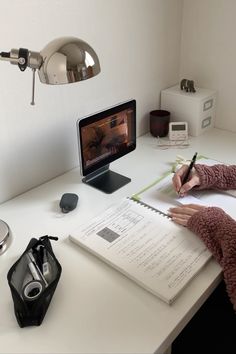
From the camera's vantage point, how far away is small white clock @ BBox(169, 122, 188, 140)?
5.21 ft

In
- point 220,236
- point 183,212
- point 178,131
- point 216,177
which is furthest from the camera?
point 178,131

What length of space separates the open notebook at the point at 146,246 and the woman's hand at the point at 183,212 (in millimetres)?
18

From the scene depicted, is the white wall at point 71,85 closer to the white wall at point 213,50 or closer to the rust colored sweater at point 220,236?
the white wall at point 213,50

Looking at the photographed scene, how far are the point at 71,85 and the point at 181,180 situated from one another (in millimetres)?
501

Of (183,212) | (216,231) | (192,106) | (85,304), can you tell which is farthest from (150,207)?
Answer: (192,106)

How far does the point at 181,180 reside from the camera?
1.20m

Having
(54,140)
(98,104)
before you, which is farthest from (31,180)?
(98,104)

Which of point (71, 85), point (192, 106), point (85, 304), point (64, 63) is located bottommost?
point (85, 304)

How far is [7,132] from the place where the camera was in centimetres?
112

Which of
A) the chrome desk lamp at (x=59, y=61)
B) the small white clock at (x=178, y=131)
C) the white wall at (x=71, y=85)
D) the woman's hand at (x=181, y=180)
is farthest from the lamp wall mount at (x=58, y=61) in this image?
the small white clock at (x=178, y=131)

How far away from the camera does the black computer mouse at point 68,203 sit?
112cm

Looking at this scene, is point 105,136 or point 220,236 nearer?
point 220,236

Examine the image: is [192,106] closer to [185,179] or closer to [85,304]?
[185,179]

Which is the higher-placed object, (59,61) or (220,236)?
(59,61)
